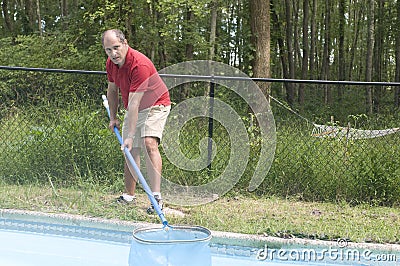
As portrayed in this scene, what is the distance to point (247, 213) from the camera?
12.1 ft

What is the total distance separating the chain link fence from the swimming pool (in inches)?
29.5

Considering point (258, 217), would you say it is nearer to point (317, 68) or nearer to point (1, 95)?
point (1, 95)

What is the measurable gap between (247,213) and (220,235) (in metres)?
0.55

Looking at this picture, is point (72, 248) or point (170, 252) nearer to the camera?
point (170, 252)

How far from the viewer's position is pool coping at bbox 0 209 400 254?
3.02 metres

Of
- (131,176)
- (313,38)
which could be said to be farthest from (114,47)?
(313,38)

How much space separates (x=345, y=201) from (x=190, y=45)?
726 centimetres

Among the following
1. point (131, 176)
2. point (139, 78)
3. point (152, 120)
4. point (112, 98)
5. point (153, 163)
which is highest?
point (139, 78)

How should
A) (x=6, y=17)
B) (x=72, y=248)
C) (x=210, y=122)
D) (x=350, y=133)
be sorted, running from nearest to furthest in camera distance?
(x=72, y=248) < (x=350, y=133) < (x=210, y=122) < (x=6, y=17)

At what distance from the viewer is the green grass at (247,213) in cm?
327

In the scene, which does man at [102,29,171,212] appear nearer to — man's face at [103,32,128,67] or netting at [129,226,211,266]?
man's face at [103,32,128,67]

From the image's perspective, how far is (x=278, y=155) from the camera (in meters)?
4.34

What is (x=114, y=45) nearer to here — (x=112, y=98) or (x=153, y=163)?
(x=112, y=98)

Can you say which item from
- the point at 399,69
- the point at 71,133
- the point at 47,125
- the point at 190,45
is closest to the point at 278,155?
the point at 71,133
